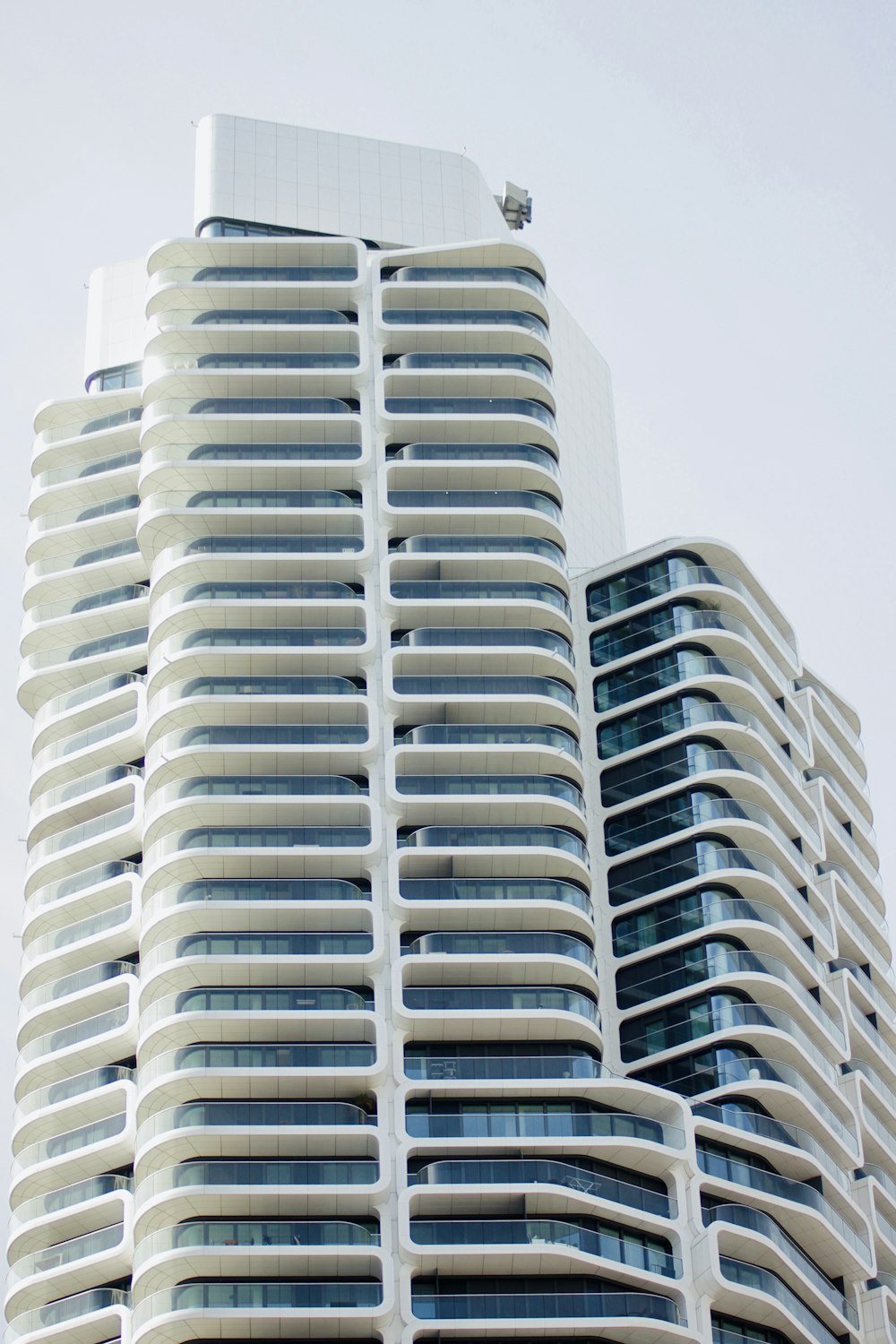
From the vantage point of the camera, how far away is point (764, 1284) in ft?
279

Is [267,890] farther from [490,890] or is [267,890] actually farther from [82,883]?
[82,883]

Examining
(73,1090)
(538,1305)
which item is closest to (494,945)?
(538,1305)

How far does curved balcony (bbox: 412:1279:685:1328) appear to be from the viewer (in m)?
82.0

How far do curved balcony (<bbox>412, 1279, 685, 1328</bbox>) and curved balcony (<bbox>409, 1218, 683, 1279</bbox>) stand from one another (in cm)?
137

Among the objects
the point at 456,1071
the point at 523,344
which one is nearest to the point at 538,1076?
the point at 456,1071

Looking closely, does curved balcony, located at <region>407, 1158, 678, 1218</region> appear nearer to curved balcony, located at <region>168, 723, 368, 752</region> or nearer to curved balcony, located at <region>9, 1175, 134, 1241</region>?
curved balcony, located at <region>9, 1175, 134, 1241</region>

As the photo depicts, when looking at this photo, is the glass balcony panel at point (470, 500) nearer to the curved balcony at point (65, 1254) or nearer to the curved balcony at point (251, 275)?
the curved balcony at point (251, 275)

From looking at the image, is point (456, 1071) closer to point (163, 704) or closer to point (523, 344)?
point (163, 704)

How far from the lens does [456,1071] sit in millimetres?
87812

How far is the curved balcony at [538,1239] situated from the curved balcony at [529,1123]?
3020 millimetres

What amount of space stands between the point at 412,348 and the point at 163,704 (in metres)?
20.9

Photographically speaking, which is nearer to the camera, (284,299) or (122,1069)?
(122,1069)

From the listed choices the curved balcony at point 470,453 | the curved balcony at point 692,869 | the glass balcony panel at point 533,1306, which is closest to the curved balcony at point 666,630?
the curved balcony at point 470,453

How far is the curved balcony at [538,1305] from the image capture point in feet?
269
